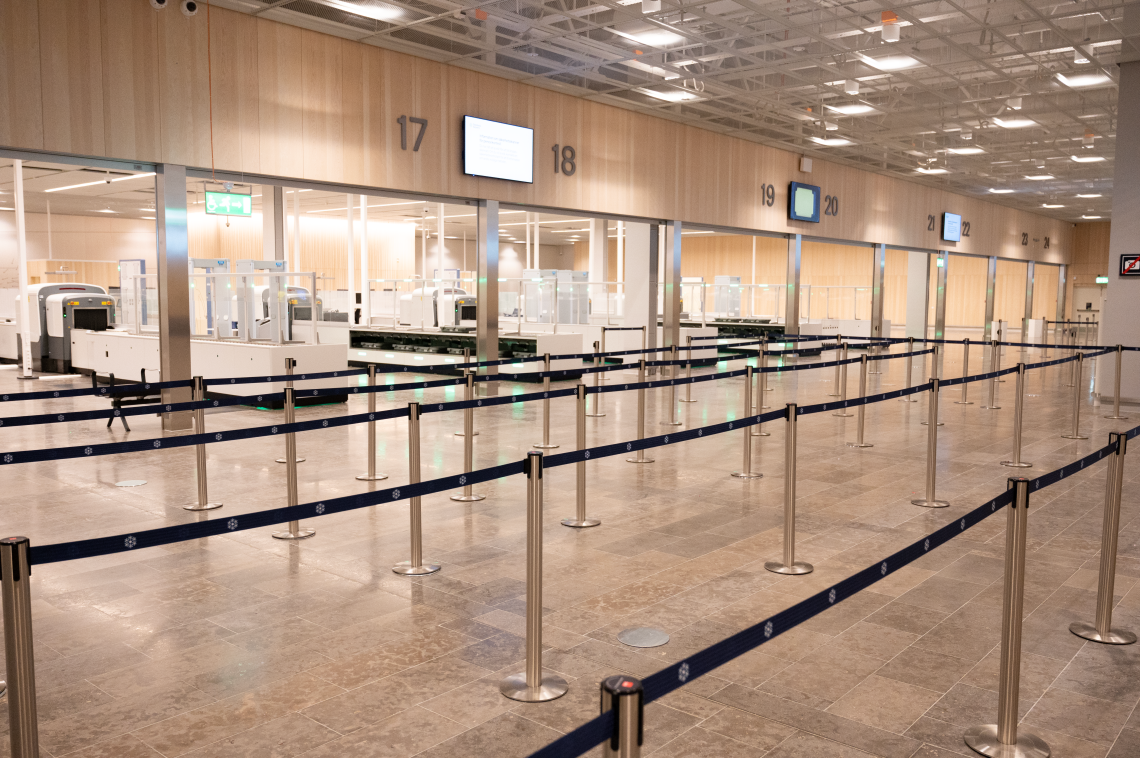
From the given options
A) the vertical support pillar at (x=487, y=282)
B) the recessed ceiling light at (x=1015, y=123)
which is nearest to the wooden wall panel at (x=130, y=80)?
the vertical support pillar at (x=487, y=282)

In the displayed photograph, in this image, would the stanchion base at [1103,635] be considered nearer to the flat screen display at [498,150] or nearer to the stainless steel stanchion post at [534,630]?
the stainless steel stanchion post at [534,630]

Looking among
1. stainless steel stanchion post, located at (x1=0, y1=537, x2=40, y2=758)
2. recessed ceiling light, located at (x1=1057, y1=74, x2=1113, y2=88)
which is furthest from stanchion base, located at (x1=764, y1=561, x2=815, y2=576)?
recessed ceiling light, located at (x1=1057, y1=74, x2=1113, y2=88)

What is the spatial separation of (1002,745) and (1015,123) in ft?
65.3

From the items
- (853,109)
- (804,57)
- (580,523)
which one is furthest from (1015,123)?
(580,523)

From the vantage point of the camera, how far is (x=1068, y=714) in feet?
12.4

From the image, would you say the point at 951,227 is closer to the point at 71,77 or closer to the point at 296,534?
the point at 71,77

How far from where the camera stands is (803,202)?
77.3ft

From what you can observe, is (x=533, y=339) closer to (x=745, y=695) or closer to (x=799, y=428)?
(x=799, y=428)

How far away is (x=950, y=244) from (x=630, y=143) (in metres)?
18.5

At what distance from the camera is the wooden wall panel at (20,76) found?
953 centimetres

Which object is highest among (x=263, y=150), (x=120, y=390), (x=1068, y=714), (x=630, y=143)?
A: (x=630, y=143)

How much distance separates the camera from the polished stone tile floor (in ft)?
11.9

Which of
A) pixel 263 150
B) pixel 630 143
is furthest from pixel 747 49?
pixel 263 150

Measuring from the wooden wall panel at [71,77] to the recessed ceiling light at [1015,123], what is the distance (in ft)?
59.1
